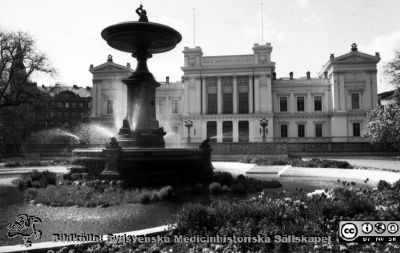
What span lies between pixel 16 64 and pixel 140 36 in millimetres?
23917

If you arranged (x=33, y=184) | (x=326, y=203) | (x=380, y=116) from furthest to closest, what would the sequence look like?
(x=380, y=116), (x=33, y=184), (x=326, y=203)

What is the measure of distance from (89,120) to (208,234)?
62168 mm

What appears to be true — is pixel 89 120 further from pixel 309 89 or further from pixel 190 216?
pixel 190 216

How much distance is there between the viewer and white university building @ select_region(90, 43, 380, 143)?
53.9 meters

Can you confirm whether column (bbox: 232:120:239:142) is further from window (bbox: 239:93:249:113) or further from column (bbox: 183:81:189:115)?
column (bbox: 183:81:189:115)

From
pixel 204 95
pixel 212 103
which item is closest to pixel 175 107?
pixel 204 95

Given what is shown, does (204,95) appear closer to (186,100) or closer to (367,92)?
(186,100)

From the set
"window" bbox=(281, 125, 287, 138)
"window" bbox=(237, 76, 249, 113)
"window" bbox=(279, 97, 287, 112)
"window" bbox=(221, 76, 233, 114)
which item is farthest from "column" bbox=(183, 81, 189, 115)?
"window" bbox=(281, 125, 287, 138)

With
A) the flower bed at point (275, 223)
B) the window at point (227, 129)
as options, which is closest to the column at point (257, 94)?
the window at point (227, 129)

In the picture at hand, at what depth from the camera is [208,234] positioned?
475cm

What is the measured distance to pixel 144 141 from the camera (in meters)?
11.9

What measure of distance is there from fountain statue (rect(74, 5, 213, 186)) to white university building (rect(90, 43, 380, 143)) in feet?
136

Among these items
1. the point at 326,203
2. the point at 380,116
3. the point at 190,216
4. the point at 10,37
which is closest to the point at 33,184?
the point at 190,216

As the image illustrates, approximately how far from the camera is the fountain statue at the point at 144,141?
1002cm
